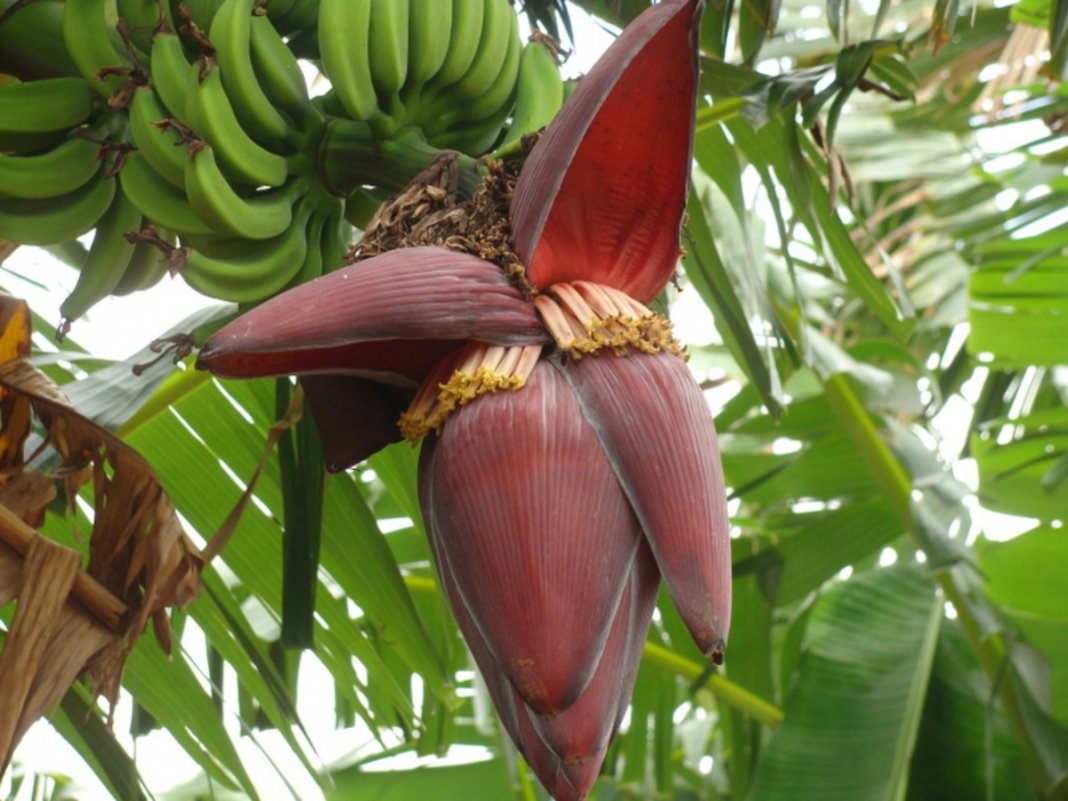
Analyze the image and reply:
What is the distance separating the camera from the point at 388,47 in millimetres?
621

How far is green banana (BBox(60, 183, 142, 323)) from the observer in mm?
731

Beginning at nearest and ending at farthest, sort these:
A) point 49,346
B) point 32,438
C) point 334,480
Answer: point 32,438, point 334,480, point 49,346

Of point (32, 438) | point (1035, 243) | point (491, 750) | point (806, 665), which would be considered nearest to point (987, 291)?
point (1035, 243)

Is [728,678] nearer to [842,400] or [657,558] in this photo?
[842,400]

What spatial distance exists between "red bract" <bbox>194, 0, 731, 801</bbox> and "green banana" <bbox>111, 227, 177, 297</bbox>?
303mm

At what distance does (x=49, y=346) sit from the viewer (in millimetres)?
1228

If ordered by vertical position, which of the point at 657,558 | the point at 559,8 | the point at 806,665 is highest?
the point at 559,8

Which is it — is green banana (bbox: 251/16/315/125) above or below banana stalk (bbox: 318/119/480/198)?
above

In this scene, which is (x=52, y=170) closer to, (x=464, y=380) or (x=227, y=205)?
(x=227, y=205)

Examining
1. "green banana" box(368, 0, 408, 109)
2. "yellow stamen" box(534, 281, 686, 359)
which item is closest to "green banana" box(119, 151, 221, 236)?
"green banana" box(368, 0, 408, 109)

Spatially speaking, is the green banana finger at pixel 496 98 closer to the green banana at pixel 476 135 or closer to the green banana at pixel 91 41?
the green banana at pixel 476 135

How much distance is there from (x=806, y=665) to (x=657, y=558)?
1.02 meters

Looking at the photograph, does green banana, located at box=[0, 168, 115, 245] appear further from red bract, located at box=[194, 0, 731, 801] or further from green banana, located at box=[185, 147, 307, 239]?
red bract, located at box=[194, 0, 731, 801]

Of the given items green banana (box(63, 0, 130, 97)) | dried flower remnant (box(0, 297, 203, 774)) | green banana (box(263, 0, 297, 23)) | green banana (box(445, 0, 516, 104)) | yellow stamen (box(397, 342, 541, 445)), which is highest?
green banana (box(263, 0, 297, 23))
